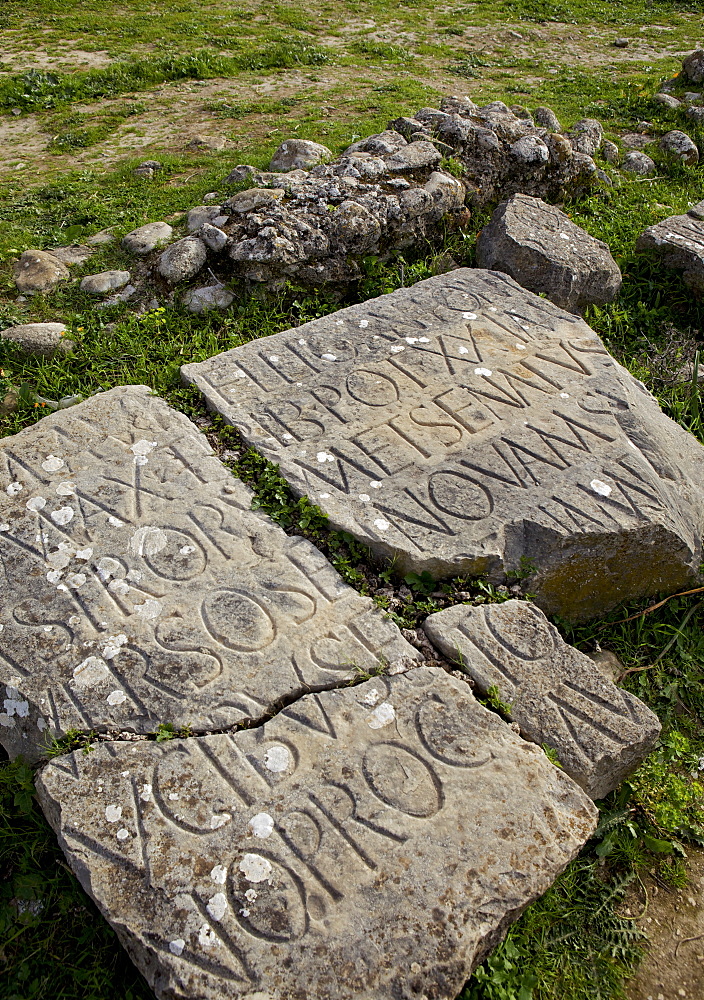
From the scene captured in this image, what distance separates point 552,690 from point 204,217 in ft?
12.5

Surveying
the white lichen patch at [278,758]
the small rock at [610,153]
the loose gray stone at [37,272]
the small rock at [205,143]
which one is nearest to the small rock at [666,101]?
the small rock at [610,153]

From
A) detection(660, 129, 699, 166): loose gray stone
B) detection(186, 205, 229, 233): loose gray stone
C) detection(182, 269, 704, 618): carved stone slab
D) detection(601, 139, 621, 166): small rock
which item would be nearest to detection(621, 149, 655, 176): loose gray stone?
detection(601, 139, 621, 166): small rock

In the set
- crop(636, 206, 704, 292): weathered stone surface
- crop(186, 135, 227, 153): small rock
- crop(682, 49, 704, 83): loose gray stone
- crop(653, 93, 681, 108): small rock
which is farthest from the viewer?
crop(682, 49, 704, 83): loose gray stone

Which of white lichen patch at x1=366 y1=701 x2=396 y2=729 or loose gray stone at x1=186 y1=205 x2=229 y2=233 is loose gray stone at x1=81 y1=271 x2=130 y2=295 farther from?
white lichen patch at x1=366 y1=701 x2=396 y2=729

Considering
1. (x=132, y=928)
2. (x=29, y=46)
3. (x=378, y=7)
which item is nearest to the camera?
(x=132, y=928)

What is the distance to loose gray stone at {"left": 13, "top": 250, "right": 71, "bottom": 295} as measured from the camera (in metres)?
4.63

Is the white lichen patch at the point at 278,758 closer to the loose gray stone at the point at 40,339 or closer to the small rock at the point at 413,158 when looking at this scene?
the loose gray stone at the point at 40,339

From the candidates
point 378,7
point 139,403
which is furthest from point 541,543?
point 378,7

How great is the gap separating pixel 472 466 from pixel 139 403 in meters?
1.62

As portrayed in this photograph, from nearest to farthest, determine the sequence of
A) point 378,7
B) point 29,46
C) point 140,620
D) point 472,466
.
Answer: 1. point 140,620
2. point 472,466
3. point 29,46
4. point 378,7

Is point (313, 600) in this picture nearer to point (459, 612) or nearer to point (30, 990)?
point (459, 612)

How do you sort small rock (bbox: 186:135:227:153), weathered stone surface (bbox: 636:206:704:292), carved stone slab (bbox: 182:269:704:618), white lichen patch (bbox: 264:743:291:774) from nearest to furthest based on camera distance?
1. white lichen patch (bbox: 264:743:291:774)
2. carved stone slab (bbox: 182:269:704:618)
3. weathered stone surface (bbox: 636:206:704:292)
4. small rock (bbox: 186:135:227:153)

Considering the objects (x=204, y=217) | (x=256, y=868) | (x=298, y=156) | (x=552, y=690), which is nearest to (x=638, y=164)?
(x=298, y=156)

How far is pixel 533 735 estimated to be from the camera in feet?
8.49
